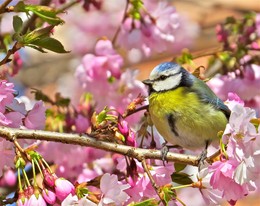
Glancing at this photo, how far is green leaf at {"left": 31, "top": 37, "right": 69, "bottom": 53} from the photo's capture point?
1.31m

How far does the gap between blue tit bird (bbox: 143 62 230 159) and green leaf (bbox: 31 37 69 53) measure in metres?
0.36

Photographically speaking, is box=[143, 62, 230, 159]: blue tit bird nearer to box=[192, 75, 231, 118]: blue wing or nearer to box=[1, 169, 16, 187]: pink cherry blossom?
box=[192, 75, 231, 118]: blue wing

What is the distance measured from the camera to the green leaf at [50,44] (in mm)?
1310

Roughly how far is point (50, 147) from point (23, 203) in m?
0.67

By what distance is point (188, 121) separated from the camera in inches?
64.5

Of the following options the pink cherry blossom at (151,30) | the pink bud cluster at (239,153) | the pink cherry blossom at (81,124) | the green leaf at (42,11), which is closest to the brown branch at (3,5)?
the green leaf at (42,11)

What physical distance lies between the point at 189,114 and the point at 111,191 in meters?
0.41

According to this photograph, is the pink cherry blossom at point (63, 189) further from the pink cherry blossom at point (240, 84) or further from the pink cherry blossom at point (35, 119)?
the pink cherry blossom at point (240, 84)

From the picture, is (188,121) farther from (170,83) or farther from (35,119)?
(35,119)

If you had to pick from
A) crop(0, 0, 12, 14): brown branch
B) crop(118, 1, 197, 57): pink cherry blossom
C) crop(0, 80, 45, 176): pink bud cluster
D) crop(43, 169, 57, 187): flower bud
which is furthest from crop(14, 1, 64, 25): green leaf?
crop(118, 1, 197, 57): pink cherry blossom

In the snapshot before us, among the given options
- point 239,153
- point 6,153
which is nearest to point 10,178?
point 6,153

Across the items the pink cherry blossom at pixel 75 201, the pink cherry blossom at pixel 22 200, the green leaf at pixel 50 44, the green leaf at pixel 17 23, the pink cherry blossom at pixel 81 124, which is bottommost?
the pink cherry blossom at pixel 81 124

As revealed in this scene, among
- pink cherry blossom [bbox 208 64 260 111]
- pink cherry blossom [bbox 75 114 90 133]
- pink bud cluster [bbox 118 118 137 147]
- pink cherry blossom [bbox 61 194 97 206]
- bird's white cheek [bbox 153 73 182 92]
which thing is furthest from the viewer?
pink cherry blossom [bbox 208 64 260 111]

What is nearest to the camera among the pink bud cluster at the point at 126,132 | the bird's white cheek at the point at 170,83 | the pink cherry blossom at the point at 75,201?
the pink cherry blossom at the point at 75,201
